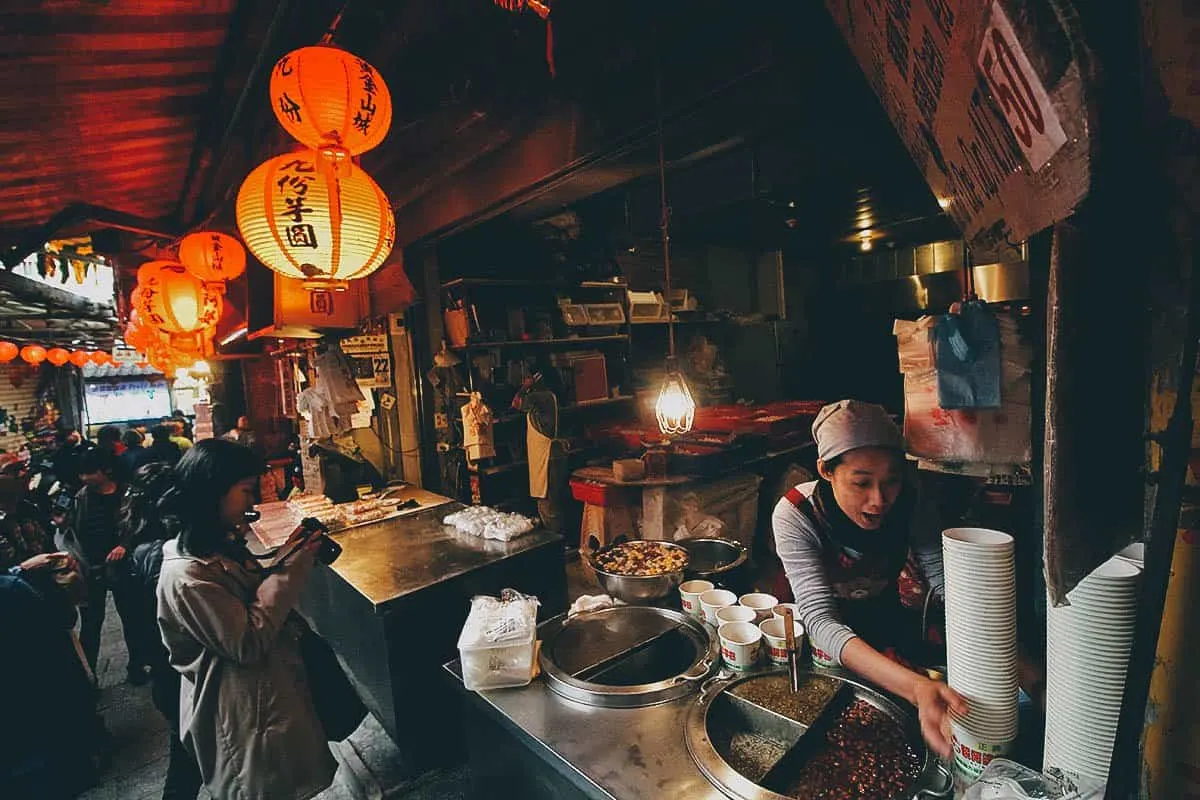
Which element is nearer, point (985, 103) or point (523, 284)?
point (985, 103)

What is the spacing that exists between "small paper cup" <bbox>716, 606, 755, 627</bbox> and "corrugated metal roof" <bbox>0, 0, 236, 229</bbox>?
14.8 ft

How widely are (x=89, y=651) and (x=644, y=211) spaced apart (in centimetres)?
702

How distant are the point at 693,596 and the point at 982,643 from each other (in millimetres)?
1391

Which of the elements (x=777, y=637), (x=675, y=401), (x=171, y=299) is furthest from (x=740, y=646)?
(x=171, y=299)

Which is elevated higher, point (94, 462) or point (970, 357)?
point (970, 357)

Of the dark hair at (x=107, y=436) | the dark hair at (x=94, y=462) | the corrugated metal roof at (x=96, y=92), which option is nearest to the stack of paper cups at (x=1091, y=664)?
the corrugated metal roof at (x=96, y=92)

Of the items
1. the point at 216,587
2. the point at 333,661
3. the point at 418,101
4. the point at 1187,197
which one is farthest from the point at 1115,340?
the point at 418,101

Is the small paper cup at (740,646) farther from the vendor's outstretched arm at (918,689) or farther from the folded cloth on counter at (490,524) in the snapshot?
the folded cloth on counter at (490,524)

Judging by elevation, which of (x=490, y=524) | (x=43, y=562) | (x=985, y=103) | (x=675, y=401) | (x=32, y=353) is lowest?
(x=490, y=524)

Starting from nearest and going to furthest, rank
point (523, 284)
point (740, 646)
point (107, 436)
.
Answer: point (740, 646) < point (107, 436) < point (523, 284)

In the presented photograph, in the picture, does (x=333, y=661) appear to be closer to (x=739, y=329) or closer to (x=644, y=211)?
(x=644, y=211)

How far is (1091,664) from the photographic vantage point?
125 cm

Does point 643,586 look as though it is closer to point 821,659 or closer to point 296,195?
point 821,659

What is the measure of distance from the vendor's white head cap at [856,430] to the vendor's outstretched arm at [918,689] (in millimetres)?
777
